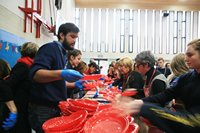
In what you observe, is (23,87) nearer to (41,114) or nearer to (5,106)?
(5,106)

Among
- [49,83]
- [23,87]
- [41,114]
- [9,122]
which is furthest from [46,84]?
[23,87]

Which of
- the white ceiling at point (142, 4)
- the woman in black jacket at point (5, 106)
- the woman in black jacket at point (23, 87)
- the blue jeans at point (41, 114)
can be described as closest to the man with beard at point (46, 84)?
the blue jeans at point (41, 114)

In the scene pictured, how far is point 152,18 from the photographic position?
1192cm

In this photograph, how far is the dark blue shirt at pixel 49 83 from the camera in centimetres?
186

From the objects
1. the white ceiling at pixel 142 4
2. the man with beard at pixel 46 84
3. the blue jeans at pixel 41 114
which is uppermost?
the white ceiling at pixel 142 4

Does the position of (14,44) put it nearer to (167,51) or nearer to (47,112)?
(47,112)

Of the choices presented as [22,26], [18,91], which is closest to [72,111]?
[18,91]

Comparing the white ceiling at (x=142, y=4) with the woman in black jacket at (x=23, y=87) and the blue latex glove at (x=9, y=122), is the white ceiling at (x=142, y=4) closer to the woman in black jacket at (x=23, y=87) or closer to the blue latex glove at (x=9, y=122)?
the woman in black jacket at (x=23, y=87)

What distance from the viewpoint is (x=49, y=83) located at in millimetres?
1899

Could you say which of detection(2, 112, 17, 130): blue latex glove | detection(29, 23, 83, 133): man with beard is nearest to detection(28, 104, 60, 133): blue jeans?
detection(29, 23, 83, 133): man with beard

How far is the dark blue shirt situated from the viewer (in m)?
1.86

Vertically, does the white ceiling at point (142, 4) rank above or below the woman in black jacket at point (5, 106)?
above

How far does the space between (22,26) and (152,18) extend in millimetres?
8698

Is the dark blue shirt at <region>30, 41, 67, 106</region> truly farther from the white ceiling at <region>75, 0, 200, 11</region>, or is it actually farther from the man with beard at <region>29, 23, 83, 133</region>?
the white ceiling at <region>75, 0, 200, 11</region>
